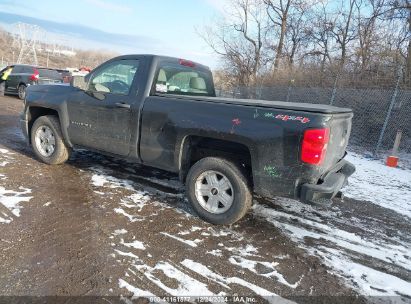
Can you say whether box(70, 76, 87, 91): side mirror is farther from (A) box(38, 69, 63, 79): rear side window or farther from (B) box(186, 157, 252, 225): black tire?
(A) box(38, 69, 63, 79): rear side window

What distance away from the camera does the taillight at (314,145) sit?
3372 mm

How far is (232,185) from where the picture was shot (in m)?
4.01

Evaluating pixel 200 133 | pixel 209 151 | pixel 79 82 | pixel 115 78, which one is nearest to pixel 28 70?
pixel 79 82

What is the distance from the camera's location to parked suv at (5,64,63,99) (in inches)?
581

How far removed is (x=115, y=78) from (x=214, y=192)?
2.29m

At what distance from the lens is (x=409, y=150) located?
1157 centimetres

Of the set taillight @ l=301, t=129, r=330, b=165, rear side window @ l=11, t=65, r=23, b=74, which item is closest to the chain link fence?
taillight @ l=301, t=129, r=330, b=165

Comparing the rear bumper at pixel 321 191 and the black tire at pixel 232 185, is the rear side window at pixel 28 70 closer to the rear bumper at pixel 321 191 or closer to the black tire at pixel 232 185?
the black tire at pixel 232 185

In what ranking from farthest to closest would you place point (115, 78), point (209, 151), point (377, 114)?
point (377, 114), point (115, 78), point (209, 151)

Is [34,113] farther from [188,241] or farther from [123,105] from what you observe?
[188,241]

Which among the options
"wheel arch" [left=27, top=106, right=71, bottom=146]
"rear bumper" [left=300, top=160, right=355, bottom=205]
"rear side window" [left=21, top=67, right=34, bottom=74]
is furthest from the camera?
"rear side window" [left=21, top=67, right=34, bottom=74]

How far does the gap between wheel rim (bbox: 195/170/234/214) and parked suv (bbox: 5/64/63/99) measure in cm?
1283

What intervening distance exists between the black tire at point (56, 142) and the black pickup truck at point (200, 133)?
0.02 metres

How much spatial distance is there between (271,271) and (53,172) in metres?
3.85
